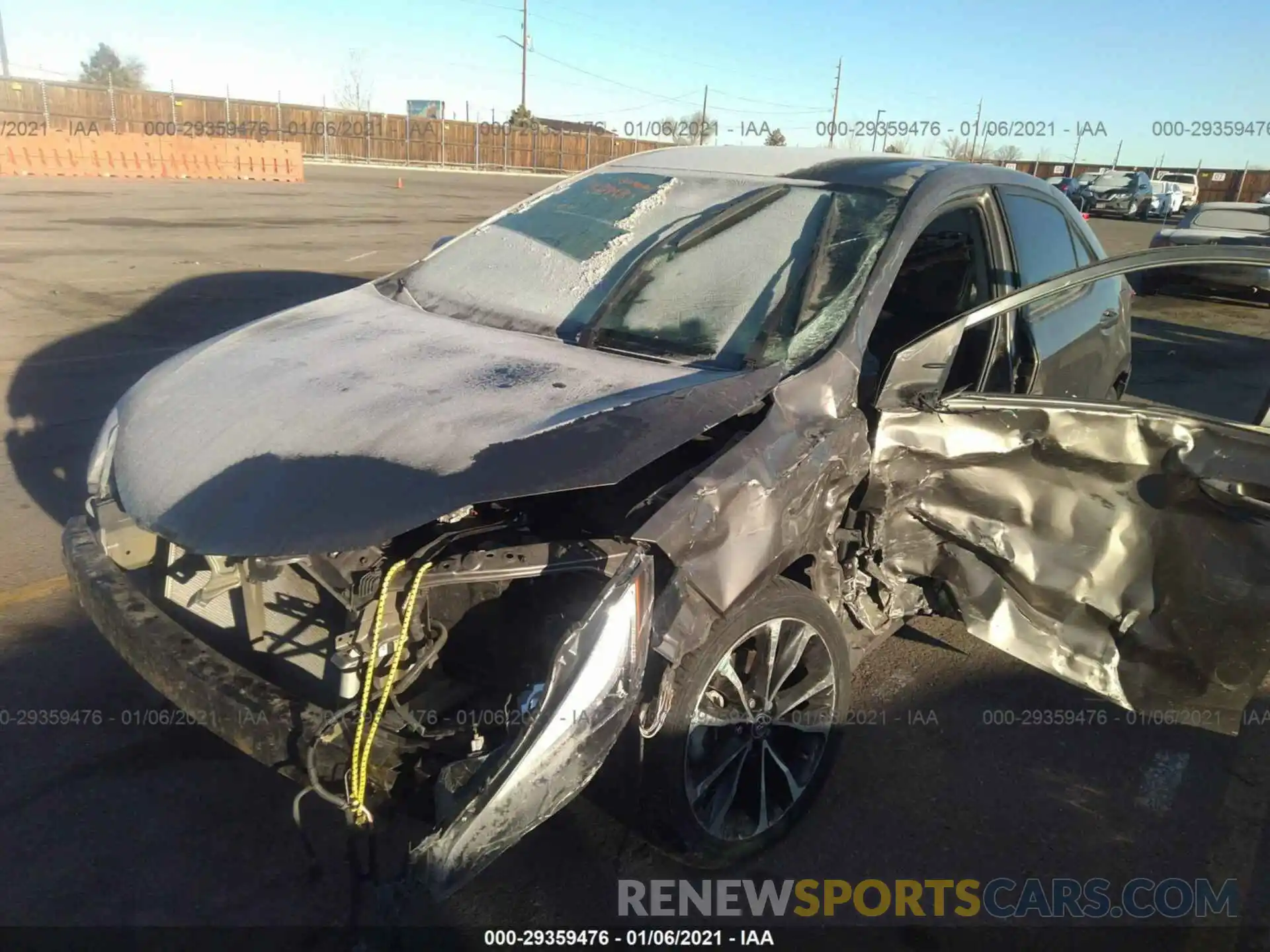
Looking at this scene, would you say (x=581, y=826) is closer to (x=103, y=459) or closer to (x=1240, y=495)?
(x=103, y=459)

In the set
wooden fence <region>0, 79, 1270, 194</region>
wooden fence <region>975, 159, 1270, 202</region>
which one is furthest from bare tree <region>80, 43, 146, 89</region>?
wooden fence <region>975, 159, 1270, 202</region>

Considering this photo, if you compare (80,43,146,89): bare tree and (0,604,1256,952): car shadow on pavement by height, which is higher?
(80,43,146,89): bare tree

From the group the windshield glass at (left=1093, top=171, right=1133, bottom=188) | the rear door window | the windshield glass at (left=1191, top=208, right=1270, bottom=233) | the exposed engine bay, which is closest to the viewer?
the exposed engine bay

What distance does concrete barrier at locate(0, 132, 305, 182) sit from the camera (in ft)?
74.4

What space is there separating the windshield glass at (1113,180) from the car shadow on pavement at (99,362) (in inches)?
1332

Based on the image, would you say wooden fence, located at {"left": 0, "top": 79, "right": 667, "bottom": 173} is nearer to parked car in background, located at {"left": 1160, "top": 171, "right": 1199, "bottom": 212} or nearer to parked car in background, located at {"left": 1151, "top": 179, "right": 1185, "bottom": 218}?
parked car in background, located at {"left": 1151, "top": 179, "right": 1185, "bottom": 218}

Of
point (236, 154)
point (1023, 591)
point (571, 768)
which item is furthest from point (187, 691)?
point (236, 154)

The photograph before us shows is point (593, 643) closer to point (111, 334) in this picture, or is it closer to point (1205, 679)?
point (1205, 679)

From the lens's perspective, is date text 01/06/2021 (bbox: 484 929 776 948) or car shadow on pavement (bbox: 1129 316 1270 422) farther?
car shadow on pavement (bbox: 1129 316 1270 422)

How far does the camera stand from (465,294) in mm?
3398

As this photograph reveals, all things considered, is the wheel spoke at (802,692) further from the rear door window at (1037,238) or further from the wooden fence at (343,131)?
the wooden fence at (343,131)

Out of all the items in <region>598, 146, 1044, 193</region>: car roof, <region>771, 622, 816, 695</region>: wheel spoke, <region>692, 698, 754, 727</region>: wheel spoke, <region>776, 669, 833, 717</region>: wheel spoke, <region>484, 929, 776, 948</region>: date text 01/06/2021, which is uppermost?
<region>598, 146, 1044, 193</region>: car roof

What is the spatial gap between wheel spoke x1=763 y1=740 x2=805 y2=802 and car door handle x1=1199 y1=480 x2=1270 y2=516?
146 cm

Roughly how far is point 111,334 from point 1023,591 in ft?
24.4
